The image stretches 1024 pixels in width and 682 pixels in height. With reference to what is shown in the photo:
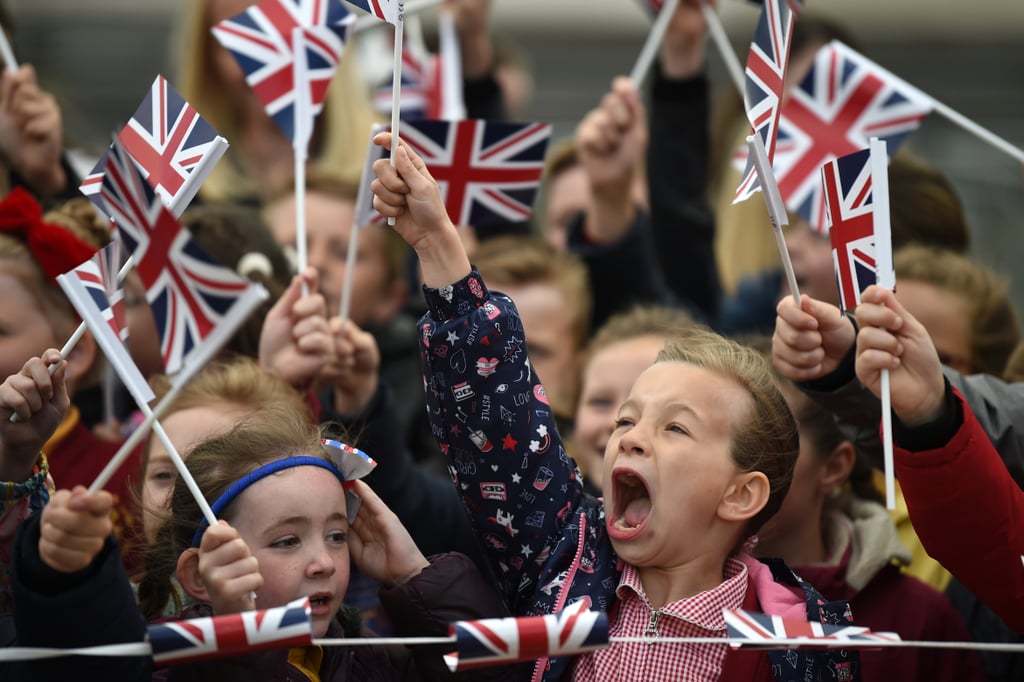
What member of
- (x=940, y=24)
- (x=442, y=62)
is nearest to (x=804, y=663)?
(x=442, y=62)

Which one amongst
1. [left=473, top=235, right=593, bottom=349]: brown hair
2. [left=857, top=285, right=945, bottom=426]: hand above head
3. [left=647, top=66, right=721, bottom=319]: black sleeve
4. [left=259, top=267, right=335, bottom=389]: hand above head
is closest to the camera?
[left=857, top=285, right=945, bottom=426]: hand above head

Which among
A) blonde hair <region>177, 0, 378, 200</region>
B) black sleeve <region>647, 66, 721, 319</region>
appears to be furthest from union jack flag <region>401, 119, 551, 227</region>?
blonde hair <region>177, 0, 378, 200</region>

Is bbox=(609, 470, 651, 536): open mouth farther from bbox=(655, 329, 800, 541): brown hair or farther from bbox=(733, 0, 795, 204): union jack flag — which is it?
bbox=(733, 0, 795, 204): union jack flag

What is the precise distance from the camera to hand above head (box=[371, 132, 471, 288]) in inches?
110

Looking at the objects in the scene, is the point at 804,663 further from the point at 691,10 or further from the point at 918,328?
the point at 691,10

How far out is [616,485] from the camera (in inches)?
113

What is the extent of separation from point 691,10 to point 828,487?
1.91 metres

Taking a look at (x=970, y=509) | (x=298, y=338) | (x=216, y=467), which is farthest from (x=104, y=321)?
(x=970, y=509)

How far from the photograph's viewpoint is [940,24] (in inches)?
480

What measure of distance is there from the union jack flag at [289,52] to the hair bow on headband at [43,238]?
27.6 inches

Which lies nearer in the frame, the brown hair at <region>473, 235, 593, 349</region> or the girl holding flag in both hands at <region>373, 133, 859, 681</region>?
the girl holding flag in both hands at <region>373, 133, 859, 681</region>

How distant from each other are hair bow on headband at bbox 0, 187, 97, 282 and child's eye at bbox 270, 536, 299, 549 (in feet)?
3.59

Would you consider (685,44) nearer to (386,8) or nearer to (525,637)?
(386,8)

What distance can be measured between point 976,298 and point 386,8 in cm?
215
